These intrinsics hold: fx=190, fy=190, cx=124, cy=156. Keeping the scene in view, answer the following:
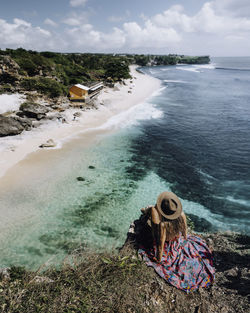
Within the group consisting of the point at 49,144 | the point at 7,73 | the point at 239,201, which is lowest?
the point at 239,201

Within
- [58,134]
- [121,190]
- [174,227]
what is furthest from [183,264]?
[58,134]

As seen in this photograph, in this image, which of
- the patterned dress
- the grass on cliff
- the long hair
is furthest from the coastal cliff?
A: the long hair

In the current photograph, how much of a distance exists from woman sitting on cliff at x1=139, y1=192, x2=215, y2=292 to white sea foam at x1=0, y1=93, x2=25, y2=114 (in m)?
33.9

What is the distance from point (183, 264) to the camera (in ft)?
24.5

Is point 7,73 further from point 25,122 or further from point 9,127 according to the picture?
point 9,127

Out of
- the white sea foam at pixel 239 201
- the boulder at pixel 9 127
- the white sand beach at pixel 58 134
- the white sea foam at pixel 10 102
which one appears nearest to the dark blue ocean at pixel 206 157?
the white sea foam at pixel 239 201

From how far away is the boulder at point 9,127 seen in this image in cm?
2613

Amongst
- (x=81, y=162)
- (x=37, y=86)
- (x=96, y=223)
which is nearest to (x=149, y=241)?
(x=96, y=223)

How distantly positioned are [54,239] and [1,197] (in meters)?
6.83

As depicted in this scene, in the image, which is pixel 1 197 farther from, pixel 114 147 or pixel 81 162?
pixel 114 147

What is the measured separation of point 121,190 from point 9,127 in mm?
19475

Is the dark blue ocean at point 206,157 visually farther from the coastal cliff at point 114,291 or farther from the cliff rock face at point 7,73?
the cliff rock face at point 7,73

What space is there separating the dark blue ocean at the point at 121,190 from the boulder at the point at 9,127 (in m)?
9.15

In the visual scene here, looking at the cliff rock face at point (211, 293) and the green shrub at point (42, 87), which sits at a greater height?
the green shrub at point (42, 87)
